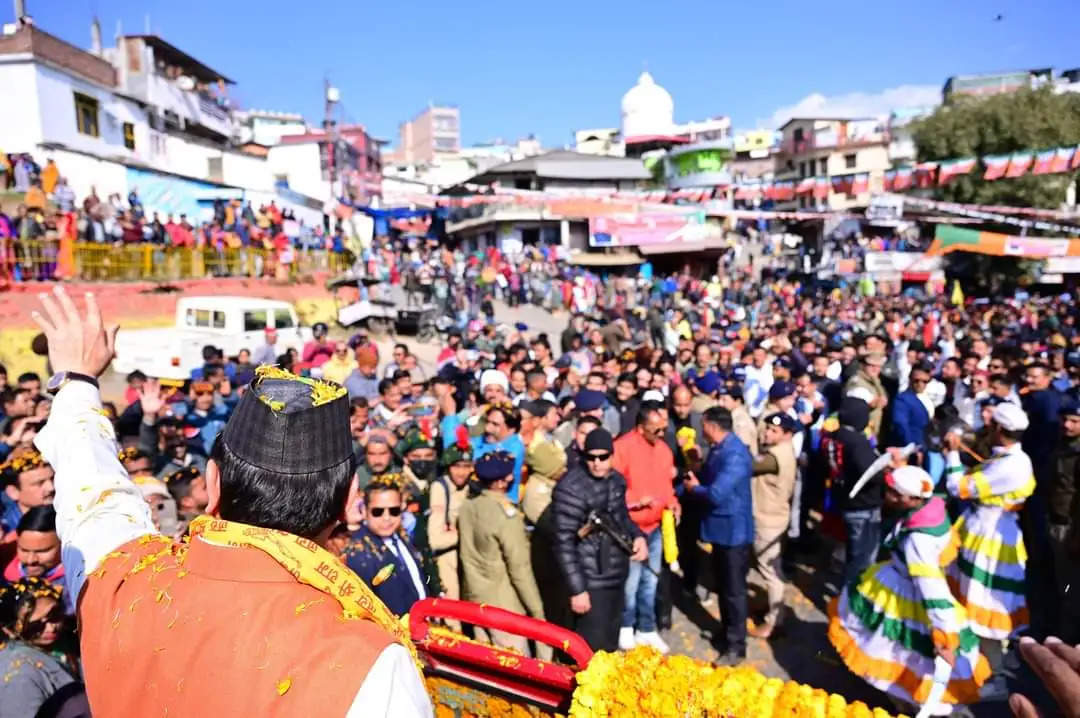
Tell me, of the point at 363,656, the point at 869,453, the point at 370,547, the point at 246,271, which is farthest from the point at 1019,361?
the point at 246,271

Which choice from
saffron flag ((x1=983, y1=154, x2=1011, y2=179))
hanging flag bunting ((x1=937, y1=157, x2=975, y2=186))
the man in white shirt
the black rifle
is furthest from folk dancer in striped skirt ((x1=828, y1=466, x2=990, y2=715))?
saffron flag ((x1=983, y1=154, x2=1011, y2=179))

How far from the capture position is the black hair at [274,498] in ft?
4.53

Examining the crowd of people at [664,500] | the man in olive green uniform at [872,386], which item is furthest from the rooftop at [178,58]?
the man in olive green uniform at [872,386]

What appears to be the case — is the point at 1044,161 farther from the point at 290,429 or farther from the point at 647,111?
the point at 647,111

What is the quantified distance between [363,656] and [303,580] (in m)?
0.19

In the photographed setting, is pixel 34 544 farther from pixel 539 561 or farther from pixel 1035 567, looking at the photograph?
pixel 1035 567

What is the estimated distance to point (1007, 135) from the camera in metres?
31.7

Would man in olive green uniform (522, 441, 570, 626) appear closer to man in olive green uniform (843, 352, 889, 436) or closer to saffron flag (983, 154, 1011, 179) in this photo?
man in olive green uniform (843, 352, 889, 436)

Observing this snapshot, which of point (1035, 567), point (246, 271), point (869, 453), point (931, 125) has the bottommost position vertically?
point (1035, 567)

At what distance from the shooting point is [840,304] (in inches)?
1029

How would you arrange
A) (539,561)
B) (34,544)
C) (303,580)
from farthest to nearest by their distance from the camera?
(539,561), (34,544), (303,580)

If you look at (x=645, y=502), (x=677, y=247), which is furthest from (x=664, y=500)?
(x=677, y=247)

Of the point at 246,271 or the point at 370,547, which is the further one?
the point at 246,271

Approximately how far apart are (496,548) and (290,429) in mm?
3336
